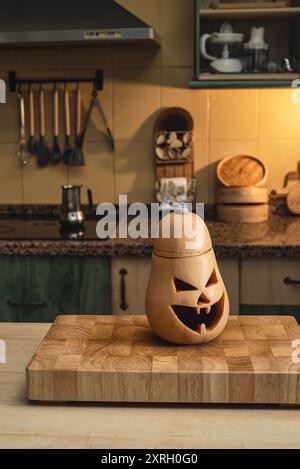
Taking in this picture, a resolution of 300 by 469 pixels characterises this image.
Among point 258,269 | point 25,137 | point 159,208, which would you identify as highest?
point 25,137

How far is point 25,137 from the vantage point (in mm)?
2783

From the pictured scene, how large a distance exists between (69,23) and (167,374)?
66.3 inches

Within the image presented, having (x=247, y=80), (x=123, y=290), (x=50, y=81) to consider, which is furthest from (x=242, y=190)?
(x=50, y=81)

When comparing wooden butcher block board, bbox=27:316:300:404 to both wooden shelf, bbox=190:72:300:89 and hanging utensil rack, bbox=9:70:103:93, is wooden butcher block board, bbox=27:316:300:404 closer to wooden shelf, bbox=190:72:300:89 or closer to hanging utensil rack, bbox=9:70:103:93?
wooden shelf, bbox=190:72:300:89

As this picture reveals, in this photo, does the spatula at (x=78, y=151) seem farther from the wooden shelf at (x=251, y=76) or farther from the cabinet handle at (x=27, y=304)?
the cabinet handle at (x=27, y=304)

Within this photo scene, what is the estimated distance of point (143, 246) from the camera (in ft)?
7.00

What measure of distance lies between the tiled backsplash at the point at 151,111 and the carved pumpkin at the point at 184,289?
1.77m

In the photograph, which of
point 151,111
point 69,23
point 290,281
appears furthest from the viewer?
point 151,111

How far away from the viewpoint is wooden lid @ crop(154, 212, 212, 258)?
38.8 inches

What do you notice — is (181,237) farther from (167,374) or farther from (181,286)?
(167,374)

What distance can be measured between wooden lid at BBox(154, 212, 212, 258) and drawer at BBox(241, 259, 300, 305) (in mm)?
1168

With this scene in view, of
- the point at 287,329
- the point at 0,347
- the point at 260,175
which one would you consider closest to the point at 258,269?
the point at 260,175
